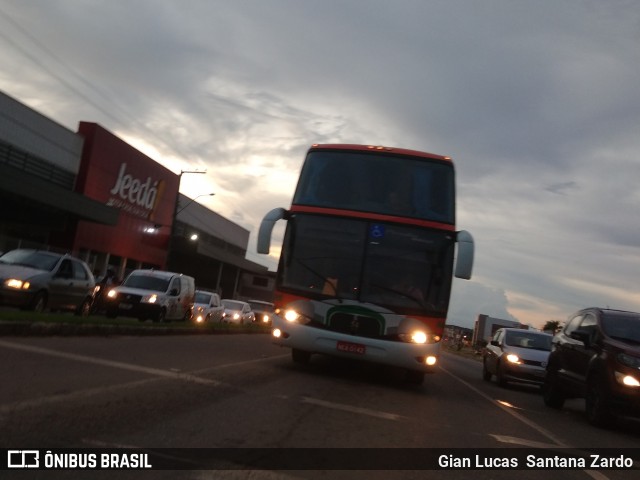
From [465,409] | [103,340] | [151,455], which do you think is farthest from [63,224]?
[151,455]

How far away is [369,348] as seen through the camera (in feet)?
34.9

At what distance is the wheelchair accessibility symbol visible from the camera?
1098 cm

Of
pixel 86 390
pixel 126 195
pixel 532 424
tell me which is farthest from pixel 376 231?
pixel 126 195

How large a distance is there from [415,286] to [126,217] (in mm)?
32987

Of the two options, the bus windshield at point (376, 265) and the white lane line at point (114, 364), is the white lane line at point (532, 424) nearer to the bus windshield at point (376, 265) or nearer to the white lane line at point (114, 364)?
the bus windshield at point (376, 265)

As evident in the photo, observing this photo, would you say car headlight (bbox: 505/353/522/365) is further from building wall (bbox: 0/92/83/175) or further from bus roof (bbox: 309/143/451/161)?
building wall (bbox: 0/92/83/175)

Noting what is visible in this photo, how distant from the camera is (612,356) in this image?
9.52 m

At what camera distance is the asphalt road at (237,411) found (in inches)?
218

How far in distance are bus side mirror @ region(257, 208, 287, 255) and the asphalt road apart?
7.04 feet

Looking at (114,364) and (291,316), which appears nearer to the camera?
(114,364)

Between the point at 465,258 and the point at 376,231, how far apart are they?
1533 mm

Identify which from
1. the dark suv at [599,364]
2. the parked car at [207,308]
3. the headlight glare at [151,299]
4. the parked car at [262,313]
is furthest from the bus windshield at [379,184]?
the parked car at [262,313]

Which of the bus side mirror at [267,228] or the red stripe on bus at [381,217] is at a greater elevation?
the red stripe on bus at [381,217]

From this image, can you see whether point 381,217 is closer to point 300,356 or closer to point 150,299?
point 300,356
